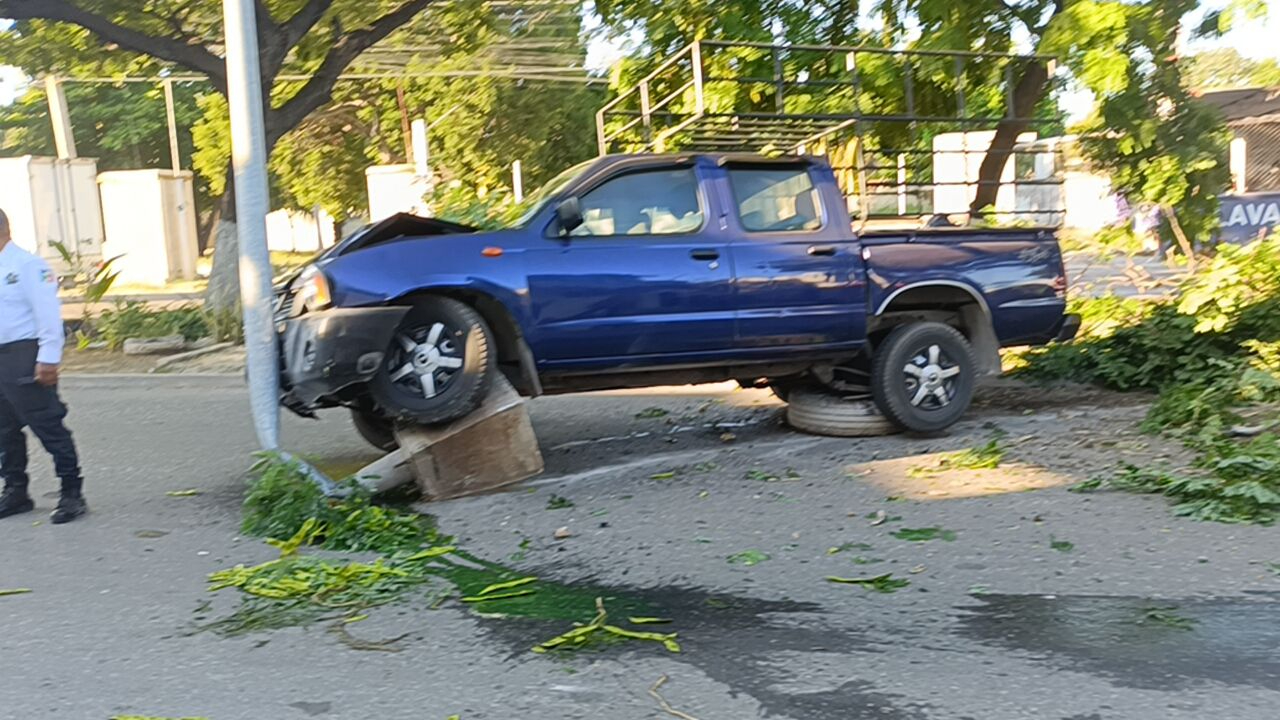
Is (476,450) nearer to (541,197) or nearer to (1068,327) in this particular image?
(541,197)

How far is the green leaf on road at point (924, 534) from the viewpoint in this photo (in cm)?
541

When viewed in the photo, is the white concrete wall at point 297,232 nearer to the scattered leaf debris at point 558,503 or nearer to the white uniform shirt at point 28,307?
the white uniform shirt at point 28,307

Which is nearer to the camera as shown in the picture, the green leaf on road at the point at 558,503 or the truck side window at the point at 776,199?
the green leaf on road at the point at 558,503

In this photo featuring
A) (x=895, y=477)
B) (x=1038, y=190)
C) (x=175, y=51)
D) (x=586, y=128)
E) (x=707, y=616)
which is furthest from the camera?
(x=586, y=128)

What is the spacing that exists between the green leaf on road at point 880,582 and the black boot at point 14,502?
4807 mm

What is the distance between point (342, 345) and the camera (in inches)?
237

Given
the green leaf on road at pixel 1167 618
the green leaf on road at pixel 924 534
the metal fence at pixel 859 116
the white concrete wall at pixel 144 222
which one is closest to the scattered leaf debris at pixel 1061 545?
the green leaf on road at pixel 924 534

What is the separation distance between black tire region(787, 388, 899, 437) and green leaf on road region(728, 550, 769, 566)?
263 cm

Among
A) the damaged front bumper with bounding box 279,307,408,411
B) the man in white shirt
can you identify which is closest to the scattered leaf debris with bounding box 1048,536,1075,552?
the damaged front bumper with bounding box 279,307,408,411

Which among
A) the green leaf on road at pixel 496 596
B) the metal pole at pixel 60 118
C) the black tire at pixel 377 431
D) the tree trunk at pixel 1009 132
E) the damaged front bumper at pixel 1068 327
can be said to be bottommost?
the green leaf on road at pixel 496 596

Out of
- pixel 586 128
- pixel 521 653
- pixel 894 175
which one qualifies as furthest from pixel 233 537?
pixel 586 128

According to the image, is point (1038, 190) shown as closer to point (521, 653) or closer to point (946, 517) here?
point (946, 517)

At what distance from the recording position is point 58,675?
4062 millimetres

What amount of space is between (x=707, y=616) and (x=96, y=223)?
26.2 meters
